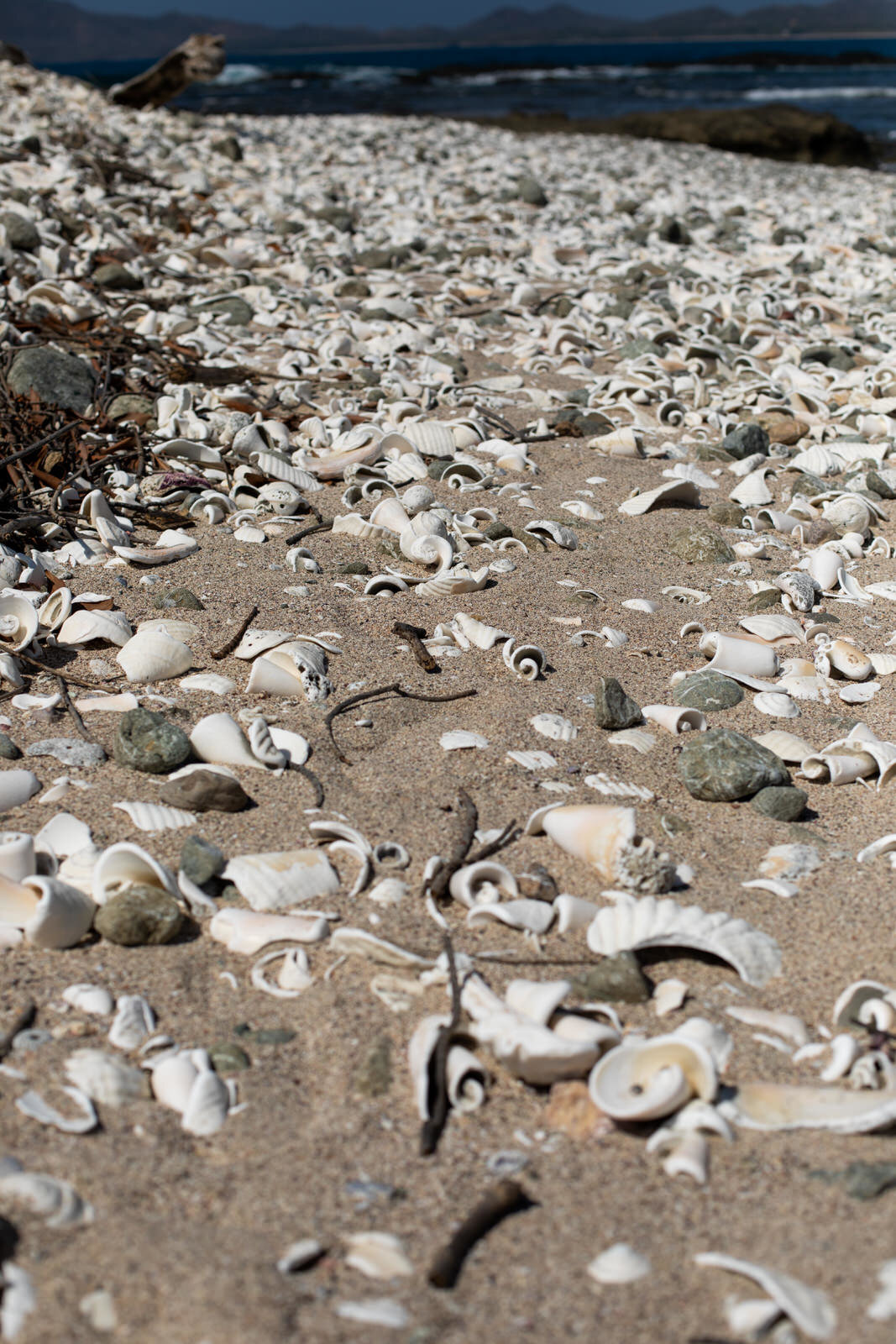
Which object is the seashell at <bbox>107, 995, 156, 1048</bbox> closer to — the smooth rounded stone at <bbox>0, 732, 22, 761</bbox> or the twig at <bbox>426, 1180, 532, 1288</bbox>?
the twig at <bbox>426, 1180, 532, 1288</bbox>

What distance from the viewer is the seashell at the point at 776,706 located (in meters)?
2.62

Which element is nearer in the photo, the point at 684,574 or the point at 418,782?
the point at 418,782

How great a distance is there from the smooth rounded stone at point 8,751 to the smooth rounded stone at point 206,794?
390mm

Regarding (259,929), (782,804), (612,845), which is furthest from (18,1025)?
(782,804)

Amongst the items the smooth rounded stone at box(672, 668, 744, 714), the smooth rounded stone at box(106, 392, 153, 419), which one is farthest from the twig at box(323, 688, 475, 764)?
the smooth rounded stone at box(106, 392, 153, 419)

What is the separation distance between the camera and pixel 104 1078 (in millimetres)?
1552

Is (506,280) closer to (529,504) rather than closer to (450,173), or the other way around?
(529,504)

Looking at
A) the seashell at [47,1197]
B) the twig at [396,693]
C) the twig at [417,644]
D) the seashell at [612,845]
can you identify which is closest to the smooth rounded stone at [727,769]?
the seashell at [612,845]

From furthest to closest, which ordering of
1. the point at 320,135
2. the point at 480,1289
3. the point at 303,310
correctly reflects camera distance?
the point at 320,135, the point at 303,310, the point at 480,1289

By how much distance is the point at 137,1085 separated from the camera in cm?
156

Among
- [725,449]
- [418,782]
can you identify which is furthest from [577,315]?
[418,782]

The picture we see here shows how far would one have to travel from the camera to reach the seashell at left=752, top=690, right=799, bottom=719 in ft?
8.61

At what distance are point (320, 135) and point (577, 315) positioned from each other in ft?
29.0

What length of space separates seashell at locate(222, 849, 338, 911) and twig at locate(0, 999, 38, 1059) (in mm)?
411
